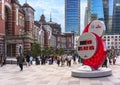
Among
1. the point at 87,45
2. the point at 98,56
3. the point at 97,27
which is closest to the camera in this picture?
the point at 98,56

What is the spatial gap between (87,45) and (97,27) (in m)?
2.65

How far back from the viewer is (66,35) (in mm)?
163875

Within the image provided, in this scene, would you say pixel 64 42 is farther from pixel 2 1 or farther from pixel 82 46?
pixel 82 46

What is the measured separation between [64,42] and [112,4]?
36999 mm

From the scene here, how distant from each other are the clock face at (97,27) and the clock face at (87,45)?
1620mm

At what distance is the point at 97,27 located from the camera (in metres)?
28.3

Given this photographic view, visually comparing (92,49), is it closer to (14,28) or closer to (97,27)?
(97,27)

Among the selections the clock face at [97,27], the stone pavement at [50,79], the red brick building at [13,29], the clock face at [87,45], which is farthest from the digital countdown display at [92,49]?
the red brick building at [13,29]

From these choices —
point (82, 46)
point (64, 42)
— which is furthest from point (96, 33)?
point (64, 42)

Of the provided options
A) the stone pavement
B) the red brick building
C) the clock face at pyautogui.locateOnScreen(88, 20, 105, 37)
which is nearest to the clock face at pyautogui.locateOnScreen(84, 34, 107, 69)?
the stone pavement

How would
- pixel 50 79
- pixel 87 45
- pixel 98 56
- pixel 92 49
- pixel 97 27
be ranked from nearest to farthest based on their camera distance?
pixel 50 79
pixel 92 49
pixel 98 56
pixel 87 45
pixel 97 27

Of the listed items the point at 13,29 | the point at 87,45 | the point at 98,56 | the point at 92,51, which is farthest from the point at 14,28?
the point at 98,56

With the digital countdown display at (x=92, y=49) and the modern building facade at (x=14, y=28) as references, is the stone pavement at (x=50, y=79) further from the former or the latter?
the modern building facade at (x=14, y=28)

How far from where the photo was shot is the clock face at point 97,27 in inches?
1096
